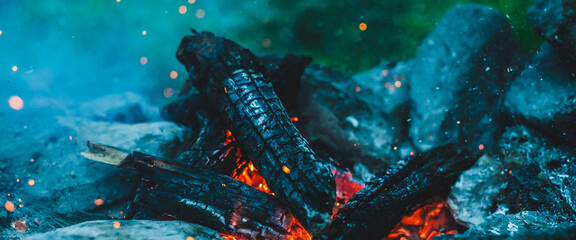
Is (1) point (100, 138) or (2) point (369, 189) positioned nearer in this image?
(2) point (369, 189)

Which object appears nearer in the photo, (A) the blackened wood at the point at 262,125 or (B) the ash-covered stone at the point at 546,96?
(A) the blackened wood at the point at 262,125

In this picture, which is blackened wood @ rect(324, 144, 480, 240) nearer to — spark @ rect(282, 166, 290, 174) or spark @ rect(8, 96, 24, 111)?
spark @ rect(282, 166, 290, 174)

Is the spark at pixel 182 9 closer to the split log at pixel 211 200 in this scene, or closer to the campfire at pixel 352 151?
the campfire at pixel 352 151

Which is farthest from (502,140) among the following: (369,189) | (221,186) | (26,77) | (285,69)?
(26,77)

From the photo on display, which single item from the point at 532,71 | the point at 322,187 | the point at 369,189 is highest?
the point at 532,71

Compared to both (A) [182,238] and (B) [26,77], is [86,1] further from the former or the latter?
(A) [182,238]

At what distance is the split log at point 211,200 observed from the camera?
2.27 meters

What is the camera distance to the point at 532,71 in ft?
11.5

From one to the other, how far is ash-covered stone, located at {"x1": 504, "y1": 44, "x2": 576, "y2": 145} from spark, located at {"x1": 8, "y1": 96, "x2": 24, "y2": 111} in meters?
5.32

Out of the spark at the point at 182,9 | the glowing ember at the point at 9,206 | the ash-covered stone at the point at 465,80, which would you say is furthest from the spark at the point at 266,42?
the glowing ember at the point at 9,206

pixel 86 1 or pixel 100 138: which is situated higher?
pixel 86 1

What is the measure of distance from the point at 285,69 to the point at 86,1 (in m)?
3.41

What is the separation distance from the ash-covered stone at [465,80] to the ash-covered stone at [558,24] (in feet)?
1.96

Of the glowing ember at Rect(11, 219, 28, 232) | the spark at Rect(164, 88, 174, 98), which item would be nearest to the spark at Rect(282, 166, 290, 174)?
the glowing ember at Rect(11, 219, 28, 232)
